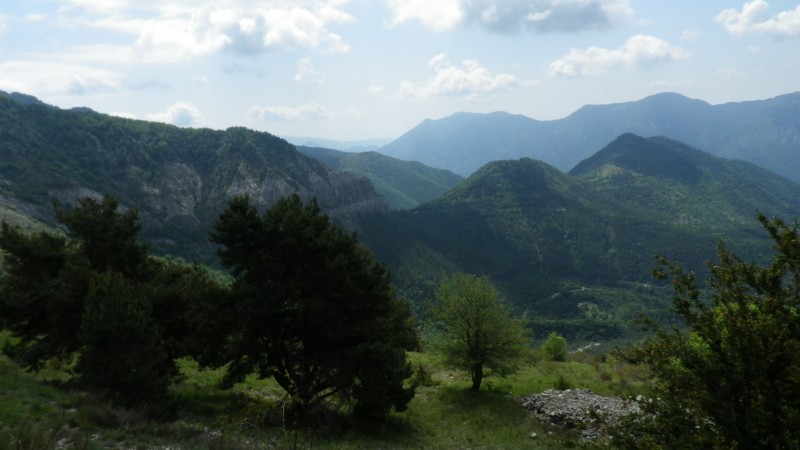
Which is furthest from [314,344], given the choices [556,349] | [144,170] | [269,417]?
[144,170]

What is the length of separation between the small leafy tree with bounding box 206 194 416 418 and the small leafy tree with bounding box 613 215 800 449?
527 inches

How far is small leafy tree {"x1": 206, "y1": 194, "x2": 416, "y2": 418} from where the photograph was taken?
2030cm

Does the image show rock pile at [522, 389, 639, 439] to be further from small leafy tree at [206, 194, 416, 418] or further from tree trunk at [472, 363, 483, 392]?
small leafy tree at [206, 194, 416, 418]

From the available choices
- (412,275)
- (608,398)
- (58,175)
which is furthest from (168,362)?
(58,175)

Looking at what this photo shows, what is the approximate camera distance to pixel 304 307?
20312 millimetres

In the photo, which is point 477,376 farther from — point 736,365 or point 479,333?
point 736,365

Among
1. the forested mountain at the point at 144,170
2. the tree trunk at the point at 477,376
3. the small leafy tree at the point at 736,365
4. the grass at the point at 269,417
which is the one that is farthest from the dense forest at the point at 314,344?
the forested mountain at the point at 144,170

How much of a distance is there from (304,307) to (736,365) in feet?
53.2

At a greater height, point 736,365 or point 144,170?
point 144,170

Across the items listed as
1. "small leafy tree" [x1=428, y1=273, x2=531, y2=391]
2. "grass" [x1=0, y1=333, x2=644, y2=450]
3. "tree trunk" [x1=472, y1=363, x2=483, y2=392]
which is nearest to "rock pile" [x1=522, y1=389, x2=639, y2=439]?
"grass" [x1=0, y1=333, x2=644, y2=450]

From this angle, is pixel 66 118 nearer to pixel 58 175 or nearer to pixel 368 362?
pixel 58 175

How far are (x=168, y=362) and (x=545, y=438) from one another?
18.8 m

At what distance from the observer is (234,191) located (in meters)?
173

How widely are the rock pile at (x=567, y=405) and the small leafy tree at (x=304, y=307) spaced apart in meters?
9.93
